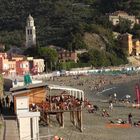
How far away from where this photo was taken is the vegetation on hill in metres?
115

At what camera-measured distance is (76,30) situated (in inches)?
4569

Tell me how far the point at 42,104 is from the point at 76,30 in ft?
290

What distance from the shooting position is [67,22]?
13488 cm

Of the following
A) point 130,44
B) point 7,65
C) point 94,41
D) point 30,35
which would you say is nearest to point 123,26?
point 130,44

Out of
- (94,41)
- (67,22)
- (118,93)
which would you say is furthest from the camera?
(67,22)

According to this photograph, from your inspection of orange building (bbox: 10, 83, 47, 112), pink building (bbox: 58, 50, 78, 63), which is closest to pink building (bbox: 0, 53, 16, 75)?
pink building (bbox: 58, 50, 78, 63)

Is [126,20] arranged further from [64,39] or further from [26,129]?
[26,129]

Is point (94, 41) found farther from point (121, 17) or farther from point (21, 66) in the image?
point (21, 66)

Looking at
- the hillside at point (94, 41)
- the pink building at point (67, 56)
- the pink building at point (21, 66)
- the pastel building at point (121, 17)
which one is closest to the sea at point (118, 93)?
the pink building at point (21, 66)

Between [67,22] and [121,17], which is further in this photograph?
[121,17]

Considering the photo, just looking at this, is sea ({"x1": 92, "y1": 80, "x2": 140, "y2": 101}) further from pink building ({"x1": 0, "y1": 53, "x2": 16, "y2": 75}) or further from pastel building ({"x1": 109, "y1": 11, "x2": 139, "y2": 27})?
pastel building ({"x1": 109, "y1": 11, "x2": 139, "y2": 27})

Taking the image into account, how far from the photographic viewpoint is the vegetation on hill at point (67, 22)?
115188 millimetres

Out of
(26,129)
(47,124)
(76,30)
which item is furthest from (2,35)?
(26,129)

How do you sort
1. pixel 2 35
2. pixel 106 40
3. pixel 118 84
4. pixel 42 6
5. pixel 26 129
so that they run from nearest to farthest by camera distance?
pixel 26 129 < pixel 118 84 < pixel 106 40 < pixel 2 35 < pixel 42 6
